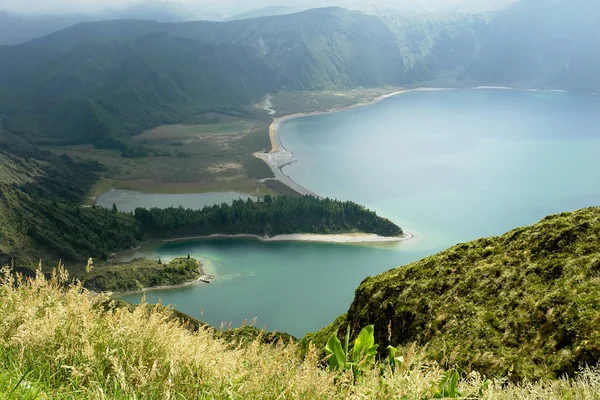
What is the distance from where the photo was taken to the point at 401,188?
71.9 m

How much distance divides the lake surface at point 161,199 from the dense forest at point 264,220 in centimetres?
879

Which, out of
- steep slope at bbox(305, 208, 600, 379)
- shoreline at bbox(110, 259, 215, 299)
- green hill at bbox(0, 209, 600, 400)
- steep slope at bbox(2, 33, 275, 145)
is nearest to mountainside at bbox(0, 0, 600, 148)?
steep slope at bbox(2, 33, 275, 145)

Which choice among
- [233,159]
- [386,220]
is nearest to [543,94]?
[233,159]

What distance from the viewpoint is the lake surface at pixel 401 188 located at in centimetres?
4294

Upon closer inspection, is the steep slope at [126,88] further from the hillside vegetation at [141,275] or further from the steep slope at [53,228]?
the hillside vegetation at [141,275]

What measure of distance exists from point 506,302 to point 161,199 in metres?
71.6

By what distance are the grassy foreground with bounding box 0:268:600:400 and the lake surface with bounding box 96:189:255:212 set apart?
218ft

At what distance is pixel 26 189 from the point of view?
234ft

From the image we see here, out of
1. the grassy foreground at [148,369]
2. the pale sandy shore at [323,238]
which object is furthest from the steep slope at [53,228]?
the grassy foreground at [148,369]

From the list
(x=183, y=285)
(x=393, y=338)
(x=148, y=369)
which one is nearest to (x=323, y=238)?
(x=183, y=285)

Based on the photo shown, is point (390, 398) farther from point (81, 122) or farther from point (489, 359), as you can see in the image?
point (81, 122)

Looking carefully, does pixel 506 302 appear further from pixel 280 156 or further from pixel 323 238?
pixel 280 156

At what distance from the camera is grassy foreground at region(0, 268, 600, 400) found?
2.76 meters

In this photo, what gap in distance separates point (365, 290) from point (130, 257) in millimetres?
49517
